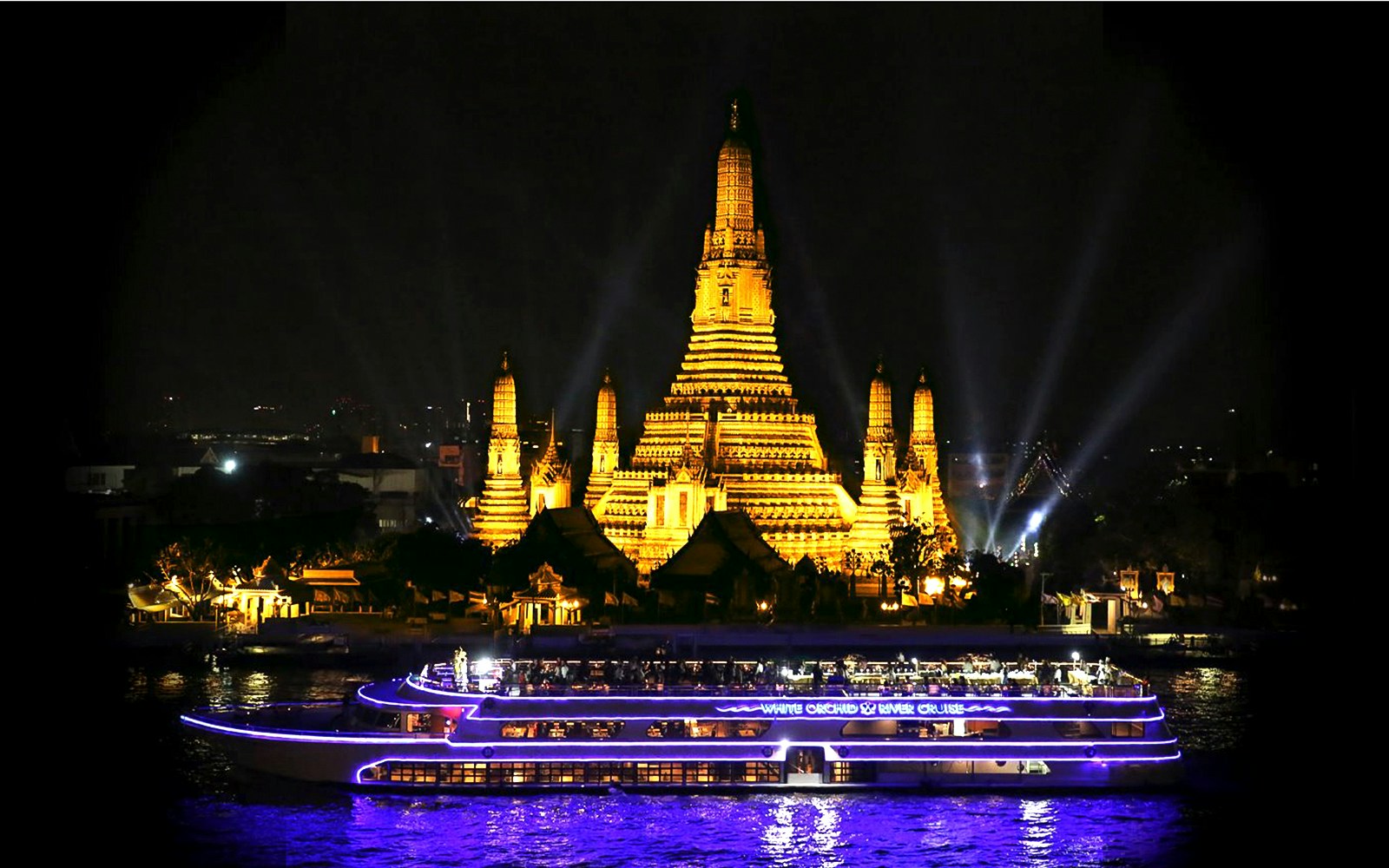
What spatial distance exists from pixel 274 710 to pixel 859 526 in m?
26.1

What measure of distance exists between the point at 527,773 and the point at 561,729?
31.5 inches

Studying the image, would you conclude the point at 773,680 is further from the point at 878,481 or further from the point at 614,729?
the point at 878,481

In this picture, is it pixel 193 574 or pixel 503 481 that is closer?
pixel 193 574

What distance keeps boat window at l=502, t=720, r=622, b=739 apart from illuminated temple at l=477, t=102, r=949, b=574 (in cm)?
2278

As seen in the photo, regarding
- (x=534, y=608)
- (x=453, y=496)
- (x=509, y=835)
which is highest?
(x=453, y=496)

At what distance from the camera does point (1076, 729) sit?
37.4 meters

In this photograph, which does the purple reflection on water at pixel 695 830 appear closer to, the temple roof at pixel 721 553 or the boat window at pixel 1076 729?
the boat window at pixel 1076 729

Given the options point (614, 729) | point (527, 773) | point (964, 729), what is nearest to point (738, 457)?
point (964, 729)

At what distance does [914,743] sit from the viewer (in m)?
37.2

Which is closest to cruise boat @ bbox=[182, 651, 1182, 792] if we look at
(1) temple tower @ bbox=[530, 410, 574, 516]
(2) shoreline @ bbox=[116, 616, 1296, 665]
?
(2) shoreline @ bbox=[116, 616, 1296, 665]

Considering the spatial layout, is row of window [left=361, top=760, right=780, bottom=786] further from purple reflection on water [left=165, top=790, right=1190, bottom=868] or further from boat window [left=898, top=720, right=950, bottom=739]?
boat window [left=898, top=720, right=950, bottom=739]

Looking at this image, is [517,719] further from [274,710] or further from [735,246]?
[735,246]

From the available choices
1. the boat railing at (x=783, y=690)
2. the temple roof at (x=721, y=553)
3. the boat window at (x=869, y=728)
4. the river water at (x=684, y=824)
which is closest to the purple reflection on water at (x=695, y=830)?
the river water at (x=684, y=824)

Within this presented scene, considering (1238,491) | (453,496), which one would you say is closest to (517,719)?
(1238,491)
